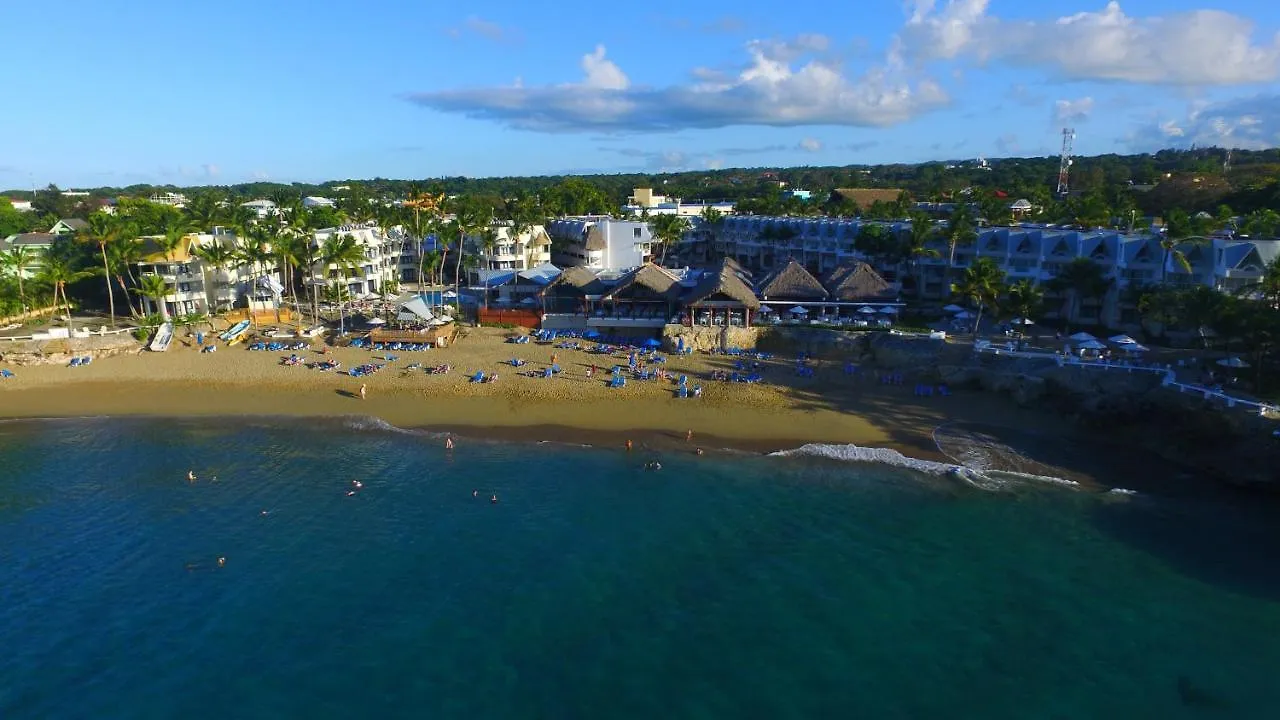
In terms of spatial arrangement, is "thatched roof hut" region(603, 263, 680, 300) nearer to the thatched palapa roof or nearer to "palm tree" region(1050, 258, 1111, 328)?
the thatched palapa roof

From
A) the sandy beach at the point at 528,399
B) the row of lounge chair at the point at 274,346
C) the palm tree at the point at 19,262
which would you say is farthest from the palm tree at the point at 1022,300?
the palm tree at the point at 19,262

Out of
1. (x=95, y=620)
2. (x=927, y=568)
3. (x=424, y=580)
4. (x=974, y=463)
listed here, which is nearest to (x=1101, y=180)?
(x=974, y=463)

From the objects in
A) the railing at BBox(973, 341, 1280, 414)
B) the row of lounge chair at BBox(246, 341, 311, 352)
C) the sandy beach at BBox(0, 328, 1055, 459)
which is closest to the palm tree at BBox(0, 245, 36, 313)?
the sandy beach at BBox(0, 328, 1055, 459)

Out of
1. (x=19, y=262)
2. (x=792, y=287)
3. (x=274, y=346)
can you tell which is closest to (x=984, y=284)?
(x=792, y=287)

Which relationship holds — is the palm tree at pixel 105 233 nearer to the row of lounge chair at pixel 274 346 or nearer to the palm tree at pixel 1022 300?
the row of lounge chair at pixel 274 346

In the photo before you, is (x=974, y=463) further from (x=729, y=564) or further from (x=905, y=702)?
(x=905, y=702)
